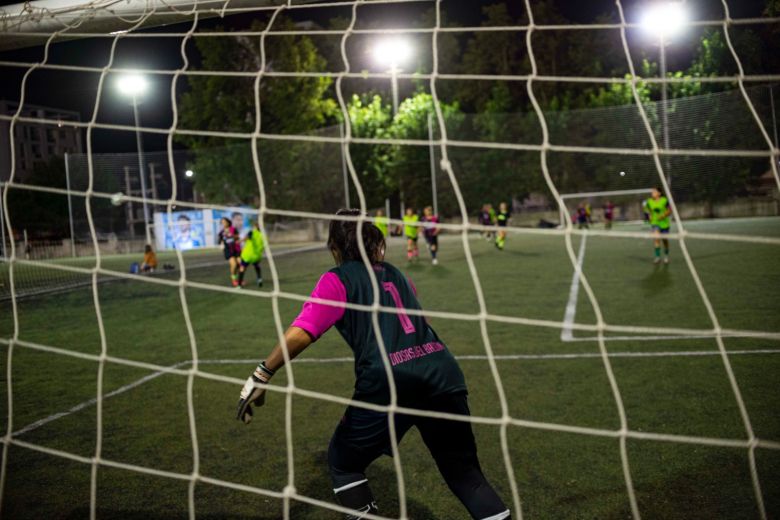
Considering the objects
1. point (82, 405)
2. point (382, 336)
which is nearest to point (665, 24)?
point (382, 336)

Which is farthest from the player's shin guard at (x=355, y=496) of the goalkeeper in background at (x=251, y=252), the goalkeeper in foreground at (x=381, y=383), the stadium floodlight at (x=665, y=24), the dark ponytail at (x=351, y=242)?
the goalkeeper in background at (x=251, y=252)

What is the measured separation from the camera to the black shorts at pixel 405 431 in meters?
2.93

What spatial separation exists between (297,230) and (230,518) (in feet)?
125

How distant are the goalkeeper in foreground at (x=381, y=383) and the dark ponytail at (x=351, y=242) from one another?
0.09 meters

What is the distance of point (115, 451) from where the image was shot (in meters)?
4.67

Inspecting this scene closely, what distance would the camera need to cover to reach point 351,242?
3.10 metres

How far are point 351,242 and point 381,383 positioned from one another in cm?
66

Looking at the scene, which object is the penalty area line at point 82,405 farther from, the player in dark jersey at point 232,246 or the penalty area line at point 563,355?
the player in dark jersey at point 232,246

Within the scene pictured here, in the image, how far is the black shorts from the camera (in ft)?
9.62

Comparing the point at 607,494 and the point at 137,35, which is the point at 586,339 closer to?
the point at 607,494

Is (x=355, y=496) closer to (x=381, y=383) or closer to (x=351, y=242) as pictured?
(x=381, y=383)

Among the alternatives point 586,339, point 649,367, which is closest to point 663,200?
point 586,339

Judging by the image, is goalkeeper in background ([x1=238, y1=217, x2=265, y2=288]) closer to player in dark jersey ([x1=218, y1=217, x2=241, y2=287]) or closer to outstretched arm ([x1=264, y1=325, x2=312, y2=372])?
player in dark jersey ([x1=218, y1=217, x2=241, y2=287])

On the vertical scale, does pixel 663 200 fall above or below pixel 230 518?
above
